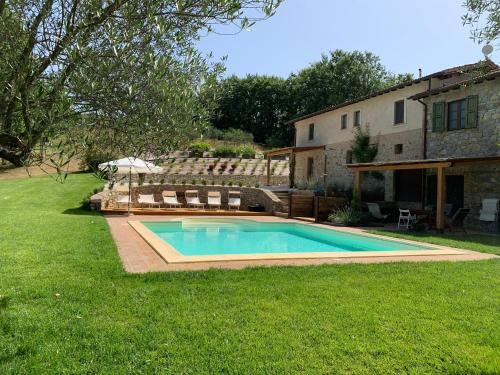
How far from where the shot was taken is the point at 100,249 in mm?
9227

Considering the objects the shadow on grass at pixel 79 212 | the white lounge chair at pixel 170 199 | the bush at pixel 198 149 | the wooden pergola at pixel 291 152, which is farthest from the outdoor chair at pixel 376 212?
the bush at pixel 198 149

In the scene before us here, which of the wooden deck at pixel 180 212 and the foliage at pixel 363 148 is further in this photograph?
the foliage at pixel 363 148

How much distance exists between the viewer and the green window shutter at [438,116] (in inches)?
736

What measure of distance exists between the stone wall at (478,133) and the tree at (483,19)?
12.5 meters

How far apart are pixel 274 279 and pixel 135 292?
2.29 metres

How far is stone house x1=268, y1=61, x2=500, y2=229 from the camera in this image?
1684 centimetres

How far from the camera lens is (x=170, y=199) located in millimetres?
23359

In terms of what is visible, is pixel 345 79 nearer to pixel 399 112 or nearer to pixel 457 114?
pixel 399 112

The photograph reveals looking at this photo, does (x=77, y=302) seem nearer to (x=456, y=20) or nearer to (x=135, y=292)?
(x=135, y=292)

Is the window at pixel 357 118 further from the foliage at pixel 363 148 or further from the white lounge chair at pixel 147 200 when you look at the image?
the white lounge chair at pixel 147 200

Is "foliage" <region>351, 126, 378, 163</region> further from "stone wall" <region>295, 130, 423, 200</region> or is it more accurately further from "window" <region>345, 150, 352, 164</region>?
"window" <region>345, 150, 352, 164</region>

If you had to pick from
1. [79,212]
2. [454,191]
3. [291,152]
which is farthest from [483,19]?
[291,152]

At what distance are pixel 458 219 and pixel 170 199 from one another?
14165 mm

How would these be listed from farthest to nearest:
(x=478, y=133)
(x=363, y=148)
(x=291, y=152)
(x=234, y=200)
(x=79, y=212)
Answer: (x=291, y=152), (x=363, y=148), (x=234, y=200), (x=79, y=212), (x=478, y=133)
